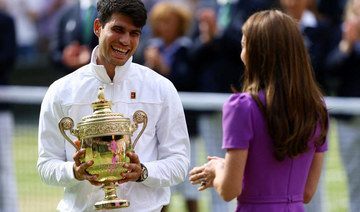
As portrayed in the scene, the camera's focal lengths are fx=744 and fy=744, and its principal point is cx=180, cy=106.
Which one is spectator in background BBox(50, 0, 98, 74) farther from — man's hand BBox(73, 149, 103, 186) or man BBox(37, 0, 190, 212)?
man's hand BBox(73, 149, 103, 186)

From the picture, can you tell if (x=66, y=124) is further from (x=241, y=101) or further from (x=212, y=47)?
(x=212, y=47)

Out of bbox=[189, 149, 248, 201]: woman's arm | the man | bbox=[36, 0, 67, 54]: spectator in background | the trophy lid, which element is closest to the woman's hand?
bbox=[189, 149, 248, 201]: woman's arm

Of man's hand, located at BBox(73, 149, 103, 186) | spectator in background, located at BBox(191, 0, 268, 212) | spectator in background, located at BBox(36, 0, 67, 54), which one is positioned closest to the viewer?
man's hand, located at BBox(73, 149, 103, 186)

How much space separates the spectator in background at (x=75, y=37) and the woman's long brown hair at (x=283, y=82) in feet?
13.8

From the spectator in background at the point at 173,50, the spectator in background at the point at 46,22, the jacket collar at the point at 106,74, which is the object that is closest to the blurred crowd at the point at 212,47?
the spectator in background at the point at 173,50

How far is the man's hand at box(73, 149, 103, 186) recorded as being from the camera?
11.8 feet

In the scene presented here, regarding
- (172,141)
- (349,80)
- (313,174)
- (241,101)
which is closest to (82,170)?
(172,141)

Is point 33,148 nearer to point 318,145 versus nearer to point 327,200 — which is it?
point 327,200

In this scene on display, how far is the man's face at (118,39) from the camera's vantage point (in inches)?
152

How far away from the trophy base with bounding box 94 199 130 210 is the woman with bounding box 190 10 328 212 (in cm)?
46

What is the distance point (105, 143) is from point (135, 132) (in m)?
0.31

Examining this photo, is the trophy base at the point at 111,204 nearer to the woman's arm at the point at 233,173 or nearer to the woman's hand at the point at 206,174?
the woman's hand at the point at 206,174

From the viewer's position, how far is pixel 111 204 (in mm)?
3605

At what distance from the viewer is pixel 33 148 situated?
309 inches
